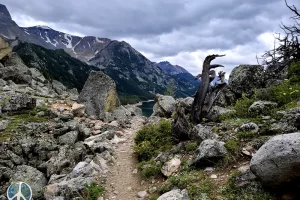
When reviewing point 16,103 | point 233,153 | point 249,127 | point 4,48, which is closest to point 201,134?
point 249,127

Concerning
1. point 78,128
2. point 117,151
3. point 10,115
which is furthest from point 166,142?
point 10,115

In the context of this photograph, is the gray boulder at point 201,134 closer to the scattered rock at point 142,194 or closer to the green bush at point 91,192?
the scattered rock at point 142,194

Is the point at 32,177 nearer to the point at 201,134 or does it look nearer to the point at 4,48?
the point at 201,134

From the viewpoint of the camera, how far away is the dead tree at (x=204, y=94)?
17547 mm

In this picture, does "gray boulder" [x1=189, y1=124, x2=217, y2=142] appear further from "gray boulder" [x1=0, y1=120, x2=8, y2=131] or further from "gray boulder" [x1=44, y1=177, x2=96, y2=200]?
"gray boulder" [x1=0, y1=120, x2=8, y2=131]

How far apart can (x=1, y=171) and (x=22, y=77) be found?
77.4 feet

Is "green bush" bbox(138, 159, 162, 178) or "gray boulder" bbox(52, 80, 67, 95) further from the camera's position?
"gray boulder" bbox(52, 80, 67, 95)

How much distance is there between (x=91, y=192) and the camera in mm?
11719

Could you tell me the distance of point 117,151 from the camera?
58.3 ft

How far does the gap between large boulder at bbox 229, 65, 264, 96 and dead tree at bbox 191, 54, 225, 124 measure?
726 cm

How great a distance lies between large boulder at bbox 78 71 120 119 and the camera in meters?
26.9

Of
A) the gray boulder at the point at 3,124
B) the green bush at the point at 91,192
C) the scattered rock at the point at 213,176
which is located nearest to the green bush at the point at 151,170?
the green bush at the point at 91,192

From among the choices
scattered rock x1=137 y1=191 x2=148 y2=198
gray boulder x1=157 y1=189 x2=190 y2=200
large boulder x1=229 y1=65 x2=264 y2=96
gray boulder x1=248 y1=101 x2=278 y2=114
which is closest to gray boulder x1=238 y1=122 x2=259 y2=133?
gray boulder x1=248 y1=101 x2=278 y2=114

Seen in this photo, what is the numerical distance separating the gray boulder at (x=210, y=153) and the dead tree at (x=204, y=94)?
6078 millimetres
